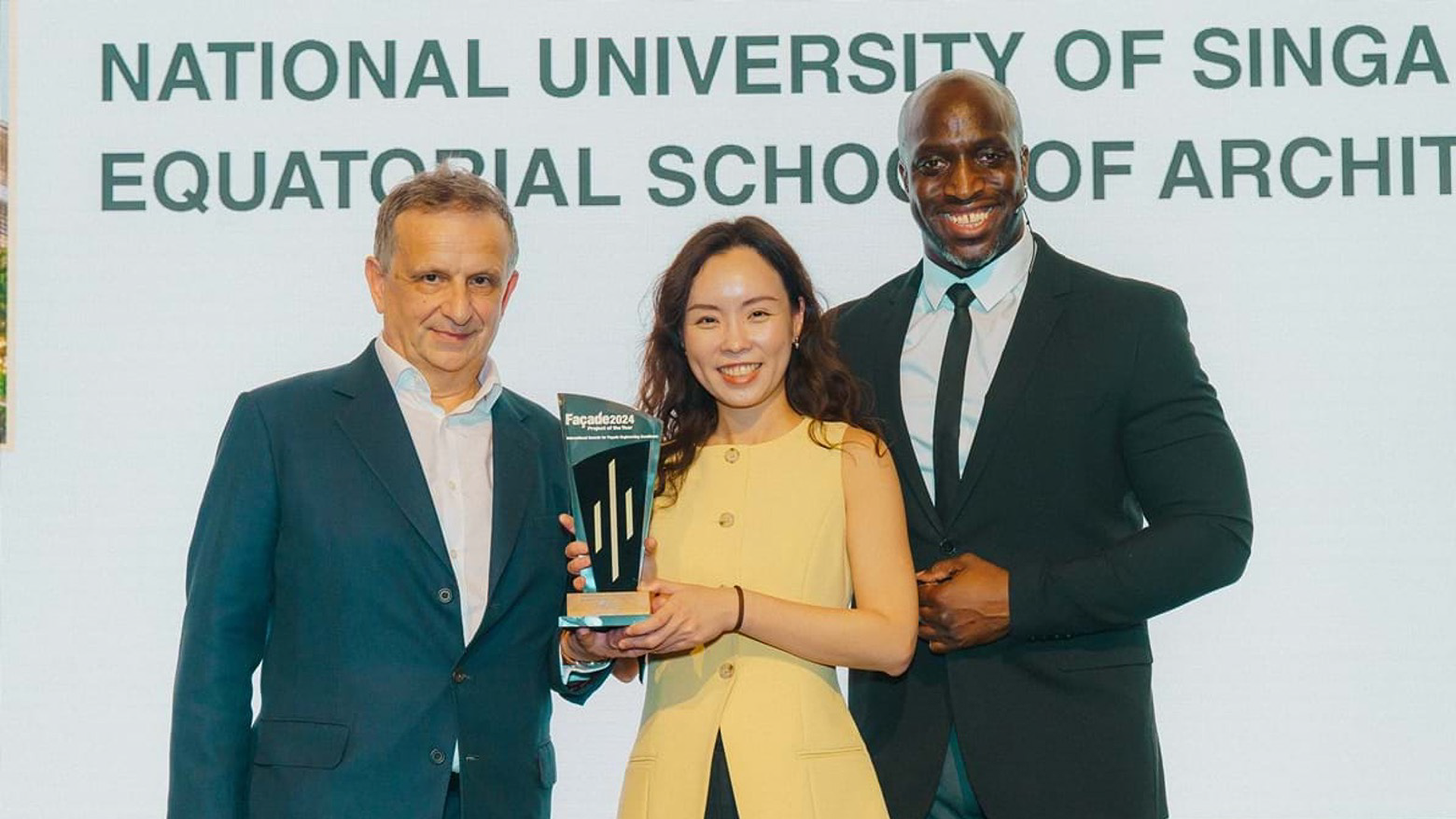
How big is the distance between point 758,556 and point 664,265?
1601 mm

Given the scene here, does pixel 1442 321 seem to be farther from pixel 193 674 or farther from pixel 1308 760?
pixel 193 674

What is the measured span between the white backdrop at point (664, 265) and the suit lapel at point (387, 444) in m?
1.44

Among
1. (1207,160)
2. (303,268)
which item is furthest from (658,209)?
(1207,160)

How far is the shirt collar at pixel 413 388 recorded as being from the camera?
2512 millimetres

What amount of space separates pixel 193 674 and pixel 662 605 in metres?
0.65

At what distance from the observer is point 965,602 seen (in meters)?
2.50

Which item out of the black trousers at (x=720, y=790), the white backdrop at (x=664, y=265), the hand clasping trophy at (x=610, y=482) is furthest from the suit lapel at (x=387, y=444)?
the white backdrop at (x=664, y=265)

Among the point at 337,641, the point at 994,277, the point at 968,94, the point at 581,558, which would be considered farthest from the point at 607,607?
the point at 968,94

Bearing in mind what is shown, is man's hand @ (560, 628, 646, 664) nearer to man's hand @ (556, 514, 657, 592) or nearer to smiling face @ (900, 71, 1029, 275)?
man's hand @ (556, 514, 657, 592)

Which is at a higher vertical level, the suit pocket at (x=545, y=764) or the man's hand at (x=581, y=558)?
the man's hand at (x=581, y=558)

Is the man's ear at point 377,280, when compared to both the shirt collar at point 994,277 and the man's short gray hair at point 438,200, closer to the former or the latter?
the man's short gray hair at point 438,200

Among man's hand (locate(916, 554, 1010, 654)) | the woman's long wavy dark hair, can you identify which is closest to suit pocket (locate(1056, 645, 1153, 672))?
man's hand (locate(916, 554, 1010, 654))

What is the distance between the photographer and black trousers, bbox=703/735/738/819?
2371 millimetres

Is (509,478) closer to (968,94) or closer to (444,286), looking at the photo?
(444,286)
